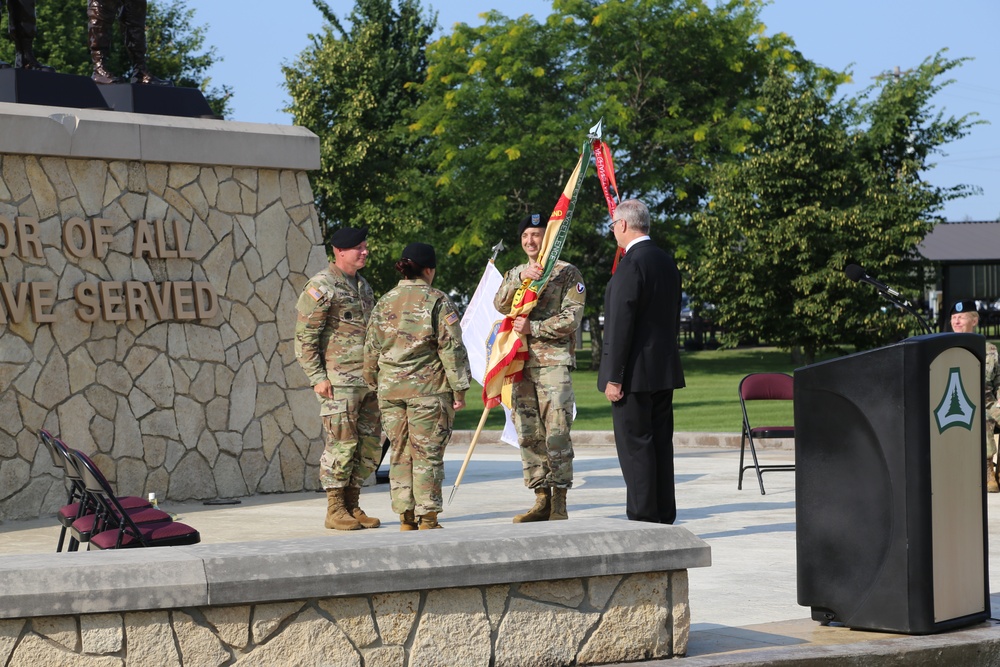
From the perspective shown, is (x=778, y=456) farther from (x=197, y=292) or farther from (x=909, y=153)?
(x=909, y=153)

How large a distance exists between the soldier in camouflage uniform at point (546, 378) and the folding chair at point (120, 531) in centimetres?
310

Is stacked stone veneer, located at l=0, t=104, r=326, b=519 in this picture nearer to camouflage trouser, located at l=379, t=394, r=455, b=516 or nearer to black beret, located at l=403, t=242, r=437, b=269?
camouflage trouser, located at l=379, t=394, r=455, b=516

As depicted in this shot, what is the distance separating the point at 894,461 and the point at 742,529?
12.9 feet

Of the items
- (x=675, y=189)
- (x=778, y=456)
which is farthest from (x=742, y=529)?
(x=675, y=189)

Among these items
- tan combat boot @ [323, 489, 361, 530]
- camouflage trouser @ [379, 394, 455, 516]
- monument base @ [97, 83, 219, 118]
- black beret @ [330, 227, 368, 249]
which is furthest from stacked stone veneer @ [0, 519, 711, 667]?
monument base @ [97, 83, 219, 118]

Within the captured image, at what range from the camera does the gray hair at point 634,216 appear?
770 centimetres

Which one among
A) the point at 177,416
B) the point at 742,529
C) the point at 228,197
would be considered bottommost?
the point at 742,529

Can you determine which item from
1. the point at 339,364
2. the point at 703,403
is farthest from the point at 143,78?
the point at 703,403

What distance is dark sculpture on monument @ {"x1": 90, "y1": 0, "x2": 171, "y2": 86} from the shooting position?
1139 centimetres

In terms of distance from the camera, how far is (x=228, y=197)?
11.3 metres

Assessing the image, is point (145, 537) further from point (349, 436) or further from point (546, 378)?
point (546, 378)

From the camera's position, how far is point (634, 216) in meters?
7.71

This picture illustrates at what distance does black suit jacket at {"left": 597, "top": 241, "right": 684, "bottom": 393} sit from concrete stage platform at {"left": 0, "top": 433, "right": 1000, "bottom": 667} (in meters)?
1.10

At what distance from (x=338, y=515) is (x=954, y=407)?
477 centimetres
